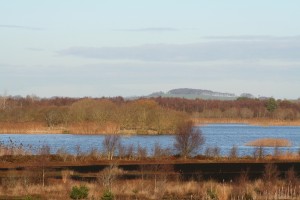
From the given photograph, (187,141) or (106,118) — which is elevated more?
(106,118)

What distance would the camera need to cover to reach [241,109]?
168 m

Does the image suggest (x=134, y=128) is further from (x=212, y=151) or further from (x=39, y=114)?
(x=212, y=151)

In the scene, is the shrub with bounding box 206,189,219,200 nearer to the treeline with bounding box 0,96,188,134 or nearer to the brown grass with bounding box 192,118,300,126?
the treeline with bounding box 0,96,188,134

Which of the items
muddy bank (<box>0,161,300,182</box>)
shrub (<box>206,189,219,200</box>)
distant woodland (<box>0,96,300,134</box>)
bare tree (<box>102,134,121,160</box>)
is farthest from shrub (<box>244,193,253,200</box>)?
distant woodland (<box>0,96,300,134</box>)

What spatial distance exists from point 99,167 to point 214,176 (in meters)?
9.33

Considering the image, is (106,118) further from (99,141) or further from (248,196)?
(248,196)

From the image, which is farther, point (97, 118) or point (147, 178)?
point (97, 118)

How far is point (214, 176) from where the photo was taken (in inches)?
1661

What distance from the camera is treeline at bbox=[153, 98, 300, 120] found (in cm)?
15350

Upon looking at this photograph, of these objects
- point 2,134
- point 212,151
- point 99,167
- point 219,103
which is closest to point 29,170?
point 99,167

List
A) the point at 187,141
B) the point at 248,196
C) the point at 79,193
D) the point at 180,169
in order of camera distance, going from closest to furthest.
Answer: the point at 79,193, the point at 248,196, the point at 180,169, the point at 187,141

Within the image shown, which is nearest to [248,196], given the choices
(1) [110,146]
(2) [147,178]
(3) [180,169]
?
(2) [147,178]

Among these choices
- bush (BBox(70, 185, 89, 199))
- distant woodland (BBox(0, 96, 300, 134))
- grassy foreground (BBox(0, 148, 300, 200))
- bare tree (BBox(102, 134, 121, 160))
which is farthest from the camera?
distant woodland (BBox(0, 96, 300, 134))

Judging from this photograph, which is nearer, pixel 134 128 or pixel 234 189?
pixel 234 189
